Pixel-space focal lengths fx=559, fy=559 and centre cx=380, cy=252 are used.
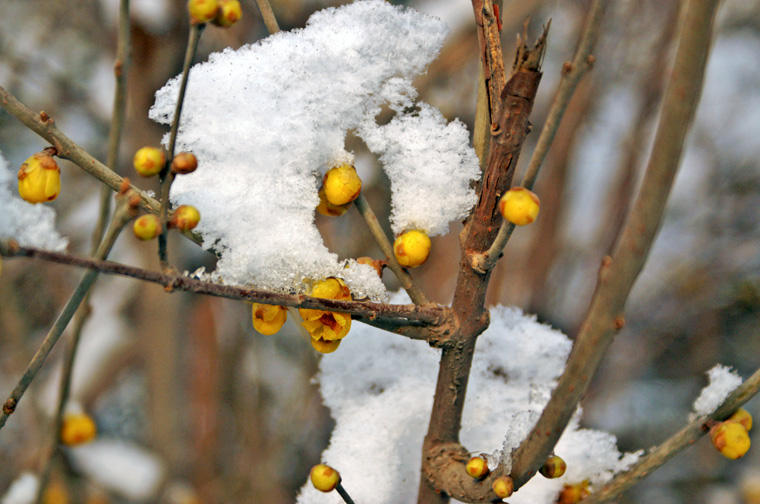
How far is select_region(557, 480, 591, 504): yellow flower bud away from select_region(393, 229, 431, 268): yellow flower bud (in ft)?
1.34

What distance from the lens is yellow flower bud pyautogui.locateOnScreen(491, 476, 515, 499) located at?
2.00 feet

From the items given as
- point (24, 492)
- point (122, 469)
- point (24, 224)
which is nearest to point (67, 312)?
point (24, 224)

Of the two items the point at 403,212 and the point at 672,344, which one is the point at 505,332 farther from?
the point at 672,344

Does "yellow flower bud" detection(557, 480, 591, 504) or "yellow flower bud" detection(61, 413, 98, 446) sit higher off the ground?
"yellow flower bud" detection(61, 413, 98, 446)

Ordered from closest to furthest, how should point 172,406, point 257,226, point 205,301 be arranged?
point 257,226
point 172,406
point 205,301

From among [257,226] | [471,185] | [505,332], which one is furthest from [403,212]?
[505,332]

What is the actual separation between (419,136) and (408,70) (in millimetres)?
88

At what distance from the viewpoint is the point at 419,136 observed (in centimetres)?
77

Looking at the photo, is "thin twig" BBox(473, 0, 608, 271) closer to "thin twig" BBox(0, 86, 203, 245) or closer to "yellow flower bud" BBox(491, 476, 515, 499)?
"yellow flower bud" BBox(491, 476, 515, 499)

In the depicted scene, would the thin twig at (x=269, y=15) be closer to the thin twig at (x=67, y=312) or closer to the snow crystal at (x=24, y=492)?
the thin twig at (x=67, y=312)

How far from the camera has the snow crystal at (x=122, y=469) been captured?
2889 millimetres

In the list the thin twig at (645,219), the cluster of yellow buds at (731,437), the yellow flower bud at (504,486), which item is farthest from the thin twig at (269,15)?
the cluster of yellow buds at (731,437)

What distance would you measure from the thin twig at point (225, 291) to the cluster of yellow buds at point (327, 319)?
0.06m

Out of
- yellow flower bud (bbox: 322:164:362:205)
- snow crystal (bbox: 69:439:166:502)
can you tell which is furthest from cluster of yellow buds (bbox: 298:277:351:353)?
snow crystal (bbox: 69:439:166:502)
